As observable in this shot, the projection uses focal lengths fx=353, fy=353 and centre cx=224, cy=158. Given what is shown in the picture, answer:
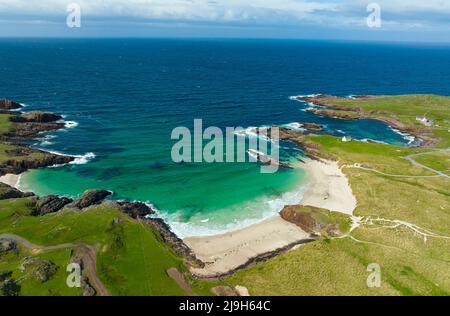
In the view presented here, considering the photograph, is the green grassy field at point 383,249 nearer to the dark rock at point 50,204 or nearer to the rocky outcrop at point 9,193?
the dark rock at point 50,204

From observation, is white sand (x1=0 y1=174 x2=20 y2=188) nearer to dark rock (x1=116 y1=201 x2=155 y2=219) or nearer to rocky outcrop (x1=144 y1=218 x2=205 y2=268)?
dark rock (x1=116 y1=201 x2=155 y2=219)

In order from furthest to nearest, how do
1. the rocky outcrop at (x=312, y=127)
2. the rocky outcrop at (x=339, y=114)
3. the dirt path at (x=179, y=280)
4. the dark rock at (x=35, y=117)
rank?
the rocky outcrop at (x=339, y=114), the rocky outcrop at (x=312, y=127), the dark rock at (x=35, y=117), the dirt path at (x=179, y=280)

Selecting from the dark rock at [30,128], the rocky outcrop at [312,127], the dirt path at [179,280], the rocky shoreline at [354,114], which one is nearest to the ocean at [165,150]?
the dark rock at [30,128]

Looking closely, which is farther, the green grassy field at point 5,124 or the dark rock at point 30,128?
the dark rock at point 30,128

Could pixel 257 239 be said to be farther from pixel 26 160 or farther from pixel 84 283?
pixel 26 160
